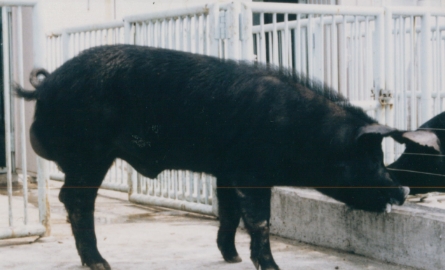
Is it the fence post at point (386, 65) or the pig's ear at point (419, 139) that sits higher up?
the fence post at point (386, 65)

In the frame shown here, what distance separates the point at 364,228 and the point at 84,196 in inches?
72.6

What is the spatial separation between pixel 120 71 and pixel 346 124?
4.59ft

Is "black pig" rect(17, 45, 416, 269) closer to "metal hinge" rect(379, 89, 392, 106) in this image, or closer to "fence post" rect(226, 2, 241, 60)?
"fence post" rect(226, 2, 241, 60)

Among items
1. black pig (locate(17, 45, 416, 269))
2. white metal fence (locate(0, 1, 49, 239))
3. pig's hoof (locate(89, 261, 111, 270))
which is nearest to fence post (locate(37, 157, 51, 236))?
white metal fence (locate(0, 1, 49, 239))

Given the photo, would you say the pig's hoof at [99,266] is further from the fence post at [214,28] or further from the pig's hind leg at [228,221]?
the fence post at [214,28]

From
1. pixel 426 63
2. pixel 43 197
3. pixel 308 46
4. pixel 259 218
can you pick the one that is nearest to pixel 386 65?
pixel 426 63

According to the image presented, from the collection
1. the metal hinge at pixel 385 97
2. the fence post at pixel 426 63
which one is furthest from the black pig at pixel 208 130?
the fence post at pixel 426 63

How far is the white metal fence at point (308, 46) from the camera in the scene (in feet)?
17.1

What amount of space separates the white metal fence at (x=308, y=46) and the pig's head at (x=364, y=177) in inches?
36.1

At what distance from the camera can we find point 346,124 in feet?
12.9

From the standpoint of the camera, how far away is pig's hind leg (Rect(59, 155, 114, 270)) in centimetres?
416

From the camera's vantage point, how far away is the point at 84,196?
420 cm

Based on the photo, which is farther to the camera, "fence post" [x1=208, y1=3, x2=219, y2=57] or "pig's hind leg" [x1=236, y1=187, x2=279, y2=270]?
"fence post" [x1=208, y1=3, x2=219, y2=57]

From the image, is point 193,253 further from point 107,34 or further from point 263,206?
point 107,34
